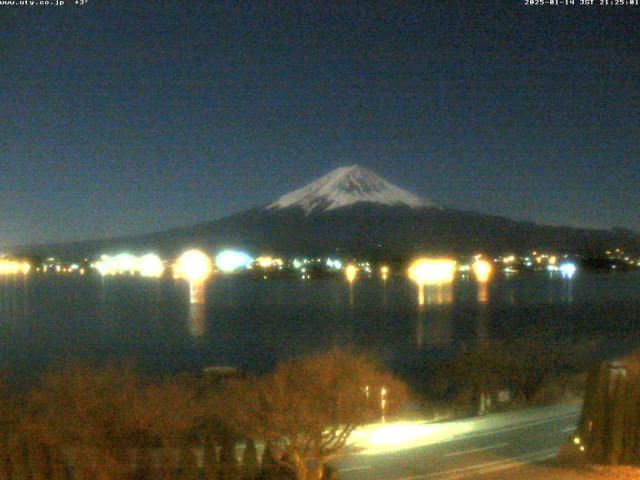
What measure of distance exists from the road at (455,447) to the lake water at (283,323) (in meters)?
10.4

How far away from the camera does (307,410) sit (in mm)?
6949

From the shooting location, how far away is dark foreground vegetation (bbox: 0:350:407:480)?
6586 mm

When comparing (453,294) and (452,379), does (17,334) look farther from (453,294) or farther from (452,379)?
(453,294)

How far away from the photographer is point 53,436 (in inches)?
262

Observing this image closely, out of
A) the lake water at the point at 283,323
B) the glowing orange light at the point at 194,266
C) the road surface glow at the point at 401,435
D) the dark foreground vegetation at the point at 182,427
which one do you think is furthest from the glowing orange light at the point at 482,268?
the dark foreground vegetation at the point at 182,427

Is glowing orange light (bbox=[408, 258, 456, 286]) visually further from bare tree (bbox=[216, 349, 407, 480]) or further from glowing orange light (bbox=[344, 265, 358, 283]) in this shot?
bare tree (bbox=[216, 349, 407, 480])

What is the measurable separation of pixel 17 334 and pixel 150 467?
3067 centimetres

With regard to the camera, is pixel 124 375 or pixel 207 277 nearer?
pixel 124 375

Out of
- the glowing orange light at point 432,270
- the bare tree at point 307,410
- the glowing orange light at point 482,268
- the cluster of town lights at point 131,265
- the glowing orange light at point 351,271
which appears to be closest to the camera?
the bare tree at point 307,410

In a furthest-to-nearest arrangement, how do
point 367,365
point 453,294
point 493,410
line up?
point 453,294 < point 493,410 < point 367,365

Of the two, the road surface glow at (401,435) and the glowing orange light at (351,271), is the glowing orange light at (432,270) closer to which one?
the glowing orange light at (351,271)

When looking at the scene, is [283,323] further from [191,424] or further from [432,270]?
[432,270]

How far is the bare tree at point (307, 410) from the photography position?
690 centimetres

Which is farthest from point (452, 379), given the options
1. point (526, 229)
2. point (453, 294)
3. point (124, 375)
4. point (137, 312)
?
point (526, 229)
